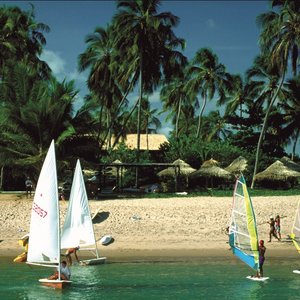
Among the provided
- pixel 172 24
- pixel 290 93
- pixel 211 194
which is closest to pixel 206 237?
pixel 211 194

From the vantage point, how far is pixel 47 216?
58.6 feet

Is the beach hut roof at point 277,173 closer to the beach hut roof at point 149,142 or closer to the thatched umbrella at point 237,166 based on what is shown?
the thatched umbrella at point 237,166

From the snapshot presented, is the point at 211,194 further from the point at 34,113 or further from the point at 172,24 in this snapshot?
the point at 172,24

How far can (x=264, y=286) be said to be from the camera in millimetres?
18812

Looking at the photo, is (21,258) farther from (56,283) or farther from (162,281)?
(162,281)

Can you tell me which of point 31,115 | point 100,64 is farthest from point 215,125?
point 31,115

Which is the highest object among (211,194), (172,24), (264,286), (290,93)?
(172,24)

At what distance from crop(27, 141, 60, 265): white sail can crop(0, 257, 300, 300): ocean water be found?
1289 millimetres

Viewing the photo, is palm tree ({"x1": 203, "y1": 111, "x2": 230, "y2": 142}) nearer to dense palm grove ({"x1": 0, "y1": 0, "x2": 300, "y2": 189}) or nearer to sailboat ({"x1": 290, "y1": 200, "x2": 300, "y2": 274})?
dense palm grove ({"x1": 0, "y1": 0, "x2": 300, "y2": 189})

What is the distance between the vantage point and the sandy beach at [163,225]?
25266 mm

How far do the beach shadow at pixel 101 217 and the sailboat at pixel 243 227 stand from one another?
1064 cm

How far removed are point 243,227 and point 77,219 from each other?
647cm

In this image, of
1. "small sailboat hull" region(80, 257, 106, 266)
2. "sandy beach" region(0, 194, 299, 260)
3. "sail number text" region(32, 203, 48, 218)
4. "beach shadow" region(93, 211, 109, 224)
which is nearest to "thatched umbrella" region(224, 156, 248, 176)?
"sandy beach" region(0, 194, 299, 260)

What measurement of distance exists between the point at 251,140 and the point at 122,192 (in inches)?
747
